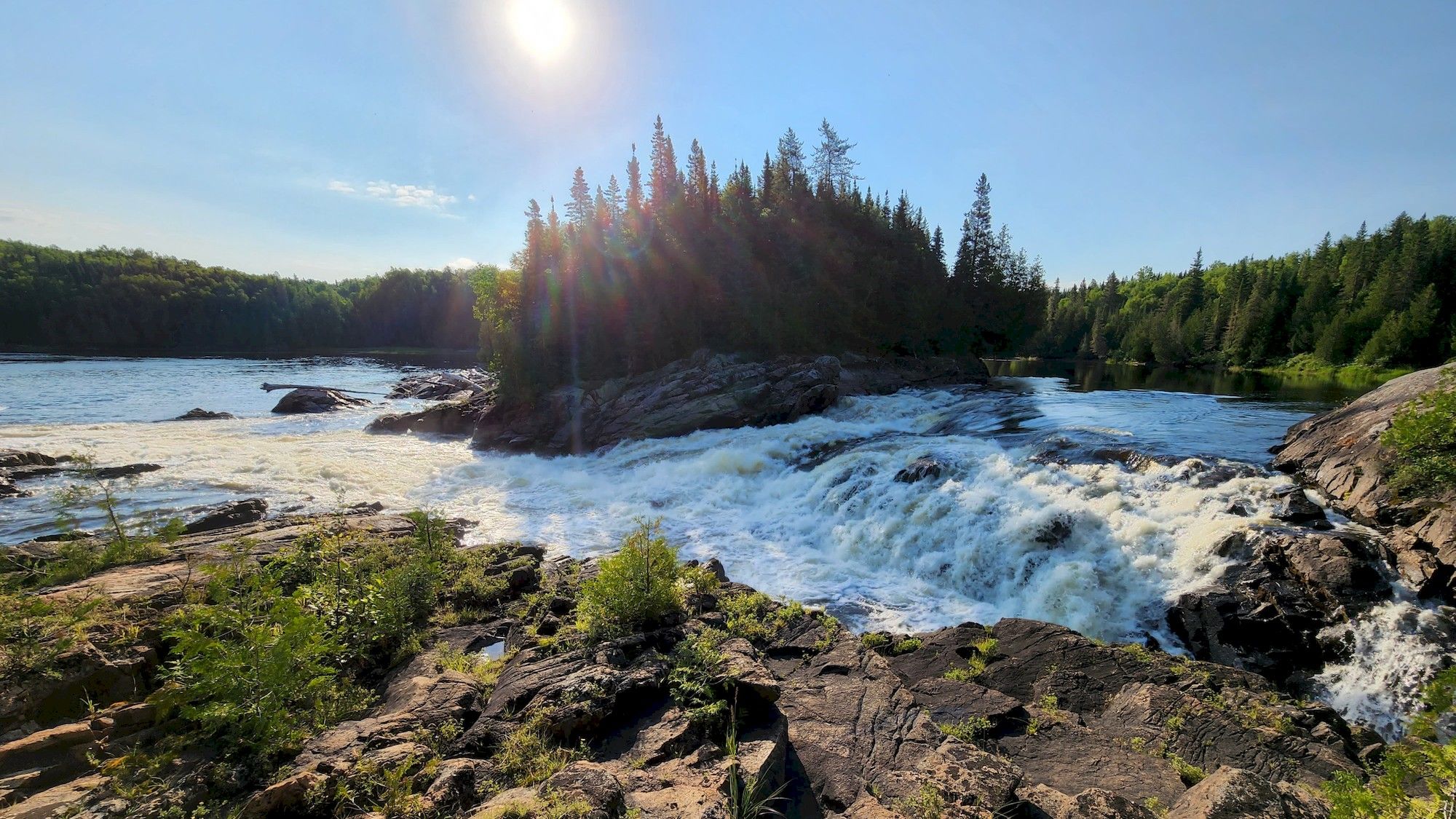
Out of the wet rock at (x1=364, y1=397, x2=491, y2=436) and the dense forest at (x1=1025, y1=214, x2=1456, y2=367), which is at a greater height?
the dense forest at (x1=1025, y1=214, x2=1456, y2=367)

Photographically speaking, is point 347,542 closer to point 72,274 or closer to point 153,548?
point 153,548

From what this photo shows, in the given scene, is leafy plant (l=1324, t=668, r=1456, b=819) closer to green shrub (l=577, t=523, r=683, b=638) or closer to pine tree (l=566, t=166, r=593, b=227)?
green shrub (l=577, t=523, r=683, b=638)

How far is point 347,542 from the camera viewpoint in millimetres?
10164

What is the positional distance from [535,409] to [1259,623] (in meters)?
31.1

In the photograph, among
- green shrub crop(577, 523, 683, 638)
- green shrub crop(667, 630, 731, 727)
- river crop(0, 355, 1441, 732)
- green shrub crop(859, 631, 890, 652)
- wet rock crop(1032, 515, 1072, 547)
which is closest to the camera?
green shrub crop(667, 630, 731, 727)

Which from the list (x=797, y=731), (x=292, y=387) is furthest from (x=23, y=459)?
(x=797, y=731)

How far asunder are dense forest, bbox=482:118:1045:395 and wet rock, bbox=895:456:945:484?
21179 mm

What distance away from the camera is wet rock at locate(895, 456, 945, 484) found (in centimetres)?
1552

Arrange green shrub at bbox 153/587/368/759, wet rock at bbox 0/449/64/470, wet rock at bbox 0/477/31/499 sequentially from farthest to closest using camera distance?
wet rock at bbox 0/449/64/470 < wet rock at bbox 0/477/31/499 < green shrub at bbox 153/587/368/759

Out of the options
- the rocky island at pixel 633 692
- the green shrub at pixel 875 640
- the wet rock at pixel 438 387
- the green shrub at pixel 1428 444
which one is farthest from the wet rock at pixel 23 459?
the green shrub at pixel 1428 444

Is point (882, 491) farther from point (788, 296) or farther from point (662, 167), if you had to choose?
point (662, 167)

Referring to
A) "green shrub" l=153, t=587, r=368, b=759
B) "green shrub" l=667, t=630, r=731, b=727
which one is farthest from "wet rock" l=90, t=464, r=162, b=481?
"green shrub" l=667, t=630, r=731, b=727

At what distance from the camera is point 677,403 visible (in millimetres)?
29156

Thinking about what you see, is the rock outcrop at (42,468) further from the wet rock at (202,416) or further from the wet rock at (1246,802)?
the wet rock at (1246,802)
